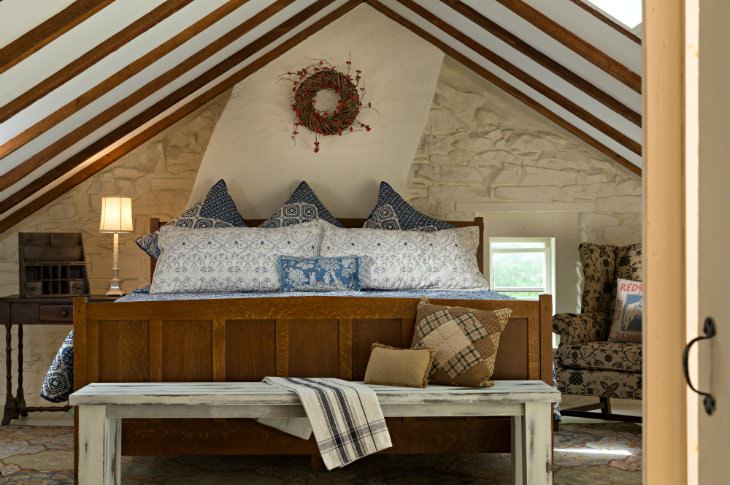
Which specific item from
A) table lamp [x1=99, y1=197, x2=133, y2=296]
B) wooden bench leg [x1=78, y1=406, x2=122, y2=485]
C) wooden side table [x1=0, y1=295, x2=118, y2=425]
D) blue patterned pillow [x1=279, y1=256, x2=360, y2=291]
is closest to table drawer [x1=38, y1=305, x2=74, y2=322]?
wooden side table [x1=0, y1=295, x2=118, y2=425]

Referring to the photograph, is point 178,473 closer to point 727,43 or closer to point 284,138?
point 284,138

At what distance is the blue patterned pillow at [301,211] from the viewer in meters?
5.32

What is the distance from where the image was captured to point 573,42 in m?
4.09

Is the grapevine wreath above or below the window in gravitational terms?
above

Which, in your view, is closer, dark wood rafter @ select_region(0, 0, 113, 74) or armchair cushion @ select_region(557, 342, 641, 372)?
dark wood rafter @ select_region(0, 0, 113, 74)

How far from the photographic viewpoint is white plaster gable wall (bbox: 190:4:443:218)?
5.63 meters

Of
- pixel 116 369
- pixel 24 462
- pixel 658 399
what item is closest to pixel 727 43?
pixel 658 399

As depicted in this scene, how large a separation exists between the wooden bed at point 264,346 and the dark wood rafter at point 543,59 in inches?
62.8

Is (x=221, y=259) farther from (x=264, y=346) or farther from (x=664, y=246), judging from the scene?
(x=664, y=246)

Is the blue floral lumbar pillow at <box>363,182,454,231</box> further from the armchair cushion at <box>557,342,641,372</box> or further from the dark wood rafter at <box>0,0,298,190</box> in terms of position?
the dark wood rafter at <box>0,0,298,190</box>

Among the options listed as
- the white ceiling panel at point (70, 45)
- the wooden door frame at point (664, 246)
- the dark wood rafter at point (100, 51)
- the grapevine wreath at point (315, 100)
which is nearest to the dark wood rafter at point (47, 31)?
the white ceiling panel at point (70, 45)

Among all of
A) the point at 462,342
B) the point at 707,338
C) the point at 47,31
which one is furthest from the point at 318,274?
the point at 707,338

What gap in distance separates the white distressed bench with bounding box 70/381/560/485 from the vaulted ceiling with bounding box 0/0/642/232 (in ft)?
4.24

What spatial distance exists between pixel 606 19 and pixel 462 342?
1.54 meters
